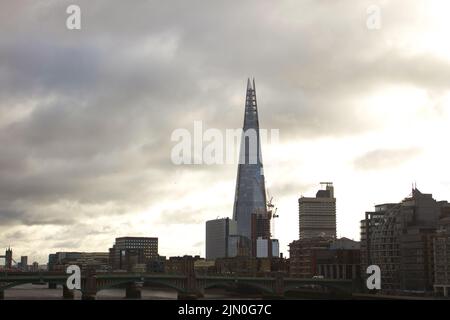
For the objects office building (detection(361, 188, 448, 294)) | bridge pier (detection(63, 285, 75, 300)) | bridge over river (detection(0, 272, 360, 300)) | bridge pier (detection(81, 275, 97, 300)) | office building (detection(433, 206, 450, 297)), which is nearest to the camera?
bridge over river (detection(0, 272, 360, 300))

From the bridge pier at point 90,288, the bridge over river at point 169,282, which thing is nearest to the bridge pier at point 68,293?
the bridge over river at point 169,282

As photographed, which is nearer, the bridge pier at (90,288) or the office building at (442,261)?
the bridge pier at (90,288)

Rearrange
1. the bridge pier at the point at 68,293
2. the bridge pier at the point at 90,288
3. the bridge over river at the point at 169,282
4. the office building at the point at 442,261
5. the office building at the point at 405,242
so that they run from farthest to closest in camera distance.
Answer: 1. the office building at the point at 405,242
2. the bridge pier at the point at 68,293
3. the office building at the point at 442,261
4. the bridge pier at the point at 90,288
5. the bridge over river at the point at 169,282

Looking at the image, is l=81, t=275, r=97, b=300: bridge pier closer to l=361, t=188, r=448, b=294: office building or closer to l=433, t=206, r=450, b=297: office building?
l=361, t=188, r=448, b=294: office building

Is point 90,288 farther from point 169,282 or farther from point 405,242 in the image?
point 405,242

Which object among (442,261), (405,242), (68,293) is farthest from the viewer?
(405,242)

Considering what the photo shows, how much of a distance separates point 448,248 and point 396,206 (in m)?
23.6

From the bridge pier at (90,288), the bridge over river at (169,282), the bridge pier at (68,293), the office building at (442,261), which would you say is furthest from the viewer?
the bridge pier at (68,293)

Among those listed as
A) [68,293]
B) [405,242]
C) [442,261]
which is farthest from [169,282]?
[442,261]

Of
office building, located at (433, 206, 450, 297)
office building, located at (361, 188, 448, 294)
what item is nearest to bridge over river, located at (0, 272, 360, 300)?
office building, located at (361, 188, 448, 294)

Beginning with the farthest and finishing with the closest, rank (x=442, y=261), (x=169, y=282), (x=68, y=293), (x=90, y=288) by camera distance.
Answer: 1. (x=169, y=282)
2. (x=68, y=293)
3. (x=442, y=261)
4. (x=90, y=288)

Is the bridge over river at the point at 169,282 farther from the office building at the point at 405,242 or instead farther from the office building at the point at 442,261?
the office building at the point at 442,261

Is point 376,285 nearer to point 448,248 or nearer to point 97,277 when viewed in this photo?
point 448,248
